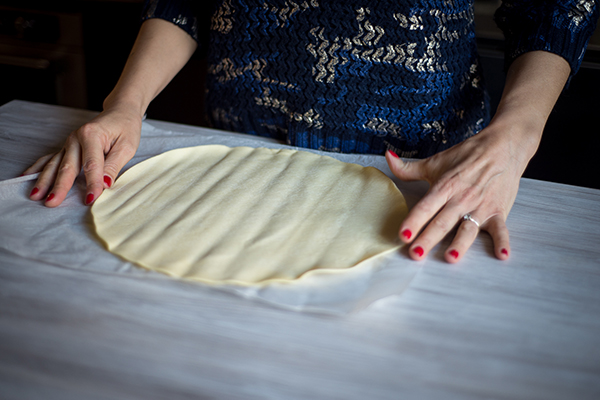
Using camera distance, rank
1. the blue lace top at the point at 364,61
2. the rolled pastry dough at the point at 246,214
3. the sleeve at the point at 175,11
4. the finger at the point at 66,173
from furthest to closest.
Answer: the sleeve at the point at 175,11, the blue lace top at the point at 364,61, the finger at the point at 66,173, the rolled pastry dough at the point at 246,214

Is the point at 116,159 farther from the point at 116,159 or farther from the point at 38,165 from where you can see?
the point at 38,165

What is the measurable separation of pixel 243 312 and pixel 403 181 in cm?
39

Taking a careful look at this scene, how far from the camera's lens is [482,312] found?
1.65ft

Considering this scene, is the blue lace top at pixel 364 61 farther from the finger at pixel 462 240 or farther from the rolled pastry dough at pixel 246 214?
the finger at pixel 462 240

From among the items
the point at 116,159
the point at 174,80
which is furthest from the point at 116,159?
the point at 174,80

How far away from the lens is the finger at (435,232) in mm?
571

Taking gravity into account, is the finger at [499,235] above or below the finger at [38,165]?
above

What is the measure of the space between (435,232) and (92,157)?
1.82 ft

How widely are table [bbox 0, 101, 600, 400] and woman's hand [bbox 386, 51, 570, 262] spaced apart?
0.03 m

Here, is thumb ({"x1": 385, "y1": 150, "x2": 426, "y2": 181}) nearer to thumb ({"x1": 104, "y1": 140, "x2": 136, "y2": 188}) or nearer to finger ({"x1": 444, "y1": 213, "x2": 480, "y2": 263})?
finger ({"x1": 444, "y1": 213, "x2": 480, "y2": 263})

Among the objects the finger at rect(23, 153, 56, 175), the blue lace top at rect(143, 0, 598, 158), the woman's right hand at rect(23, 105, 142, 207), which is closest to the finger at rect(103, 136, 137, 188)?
the woman's right hand at rect(23, 105, 142, 207)

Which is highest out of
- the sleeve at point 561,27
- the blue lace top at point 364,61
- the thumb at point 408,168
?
the sleeve at point 561,27

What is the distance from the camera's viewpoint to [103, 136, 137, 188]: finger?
2.36 feet

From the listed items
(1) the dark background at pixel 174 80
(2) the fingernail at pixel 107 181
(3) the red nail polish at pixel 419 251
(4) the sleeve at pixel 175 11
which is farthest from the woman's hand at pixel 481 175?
(1) the dark background at pixel 174 80
